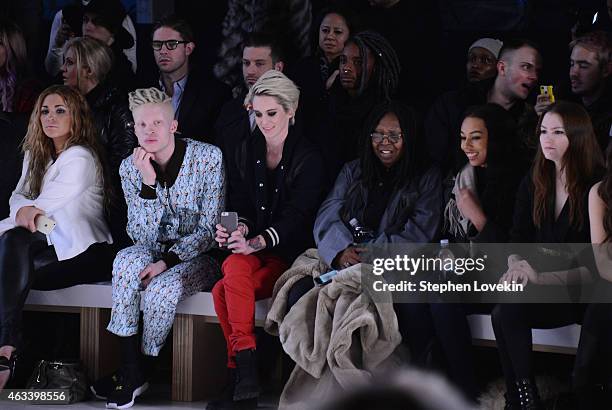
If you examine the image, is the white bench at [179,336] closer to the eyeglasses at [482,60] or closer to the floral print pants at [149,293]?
the floral print pants at [149,293]

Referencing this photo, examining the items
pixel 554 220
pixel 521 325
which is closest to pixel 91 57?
pixel 554 220

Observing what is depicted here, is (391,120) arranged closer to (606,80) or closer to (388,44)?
(388,44)

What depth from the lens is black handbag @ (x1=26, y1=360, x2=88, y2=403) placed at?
153 inches

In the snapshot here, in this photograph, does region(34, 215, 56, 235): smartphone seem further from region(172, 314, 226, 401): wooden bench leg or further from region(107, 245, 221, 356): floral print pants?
region(172, 314, 226, 401): wooden bench leg

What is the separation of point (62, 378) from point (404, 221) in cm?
155

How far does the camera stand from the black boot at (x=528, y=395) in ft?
10.3

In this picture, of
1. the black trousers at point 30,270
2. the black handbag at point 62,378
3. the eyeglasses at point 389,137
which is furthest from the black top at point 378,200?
the black handbag at point 62,378

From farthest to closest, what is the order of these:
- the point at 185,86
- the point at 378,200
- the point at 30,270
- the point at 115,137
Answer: the point at 185,86
the point at 115,137
the point at 30,270
the point at 378,200

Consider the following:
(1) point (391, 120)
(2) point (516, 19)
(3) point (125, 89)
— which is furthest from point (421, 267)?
(3) point (125, 89)

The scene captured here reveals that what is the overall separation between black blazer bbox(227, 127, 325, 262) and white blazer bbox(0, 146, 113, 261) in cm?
68

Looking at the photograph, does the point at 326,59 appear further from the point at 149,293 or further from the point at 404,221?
the point at 149,293

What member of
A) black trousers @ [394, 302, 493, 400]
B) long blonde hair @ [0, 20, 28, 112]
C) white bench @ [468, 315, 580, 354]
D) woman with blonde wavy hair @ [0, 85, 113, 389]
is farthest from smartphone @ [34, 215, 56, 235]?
white bench @ [468, 315, 580, 354]

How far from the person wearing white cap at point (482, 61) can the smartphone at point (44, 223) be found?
1.92 metres

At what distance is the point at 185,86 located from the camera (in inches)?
178
